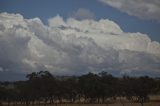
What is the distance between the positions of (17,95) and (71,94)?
18.2 meters

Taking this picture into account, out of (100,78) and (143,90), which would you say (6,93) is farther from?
(143,90)

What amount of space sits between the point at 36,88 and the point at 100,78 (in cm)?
2228

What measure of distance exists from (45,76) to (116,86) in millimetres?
27256

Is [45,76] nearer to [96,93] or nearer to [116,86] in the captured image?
[96,93]

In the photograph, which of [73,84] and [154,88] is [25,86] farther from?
[154,88]

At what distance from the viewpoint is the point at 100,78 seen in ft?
391

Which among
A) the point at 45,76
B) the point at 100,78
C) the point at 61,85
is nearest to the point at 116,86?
the point at 100,78

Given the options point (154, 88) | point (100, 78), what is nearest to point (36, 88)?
point (100, 78)

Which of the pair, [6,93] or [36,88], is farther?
[6,93]

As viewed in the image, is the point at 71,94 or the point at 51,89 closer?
the point at 51,89

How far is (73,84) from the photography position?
124250 millimetres

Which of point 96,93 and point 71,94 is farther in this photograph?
point 71,94

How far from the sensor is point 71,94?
125 m

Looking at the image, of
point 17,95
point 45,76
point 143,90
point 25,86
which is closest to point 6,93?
point 17,95
